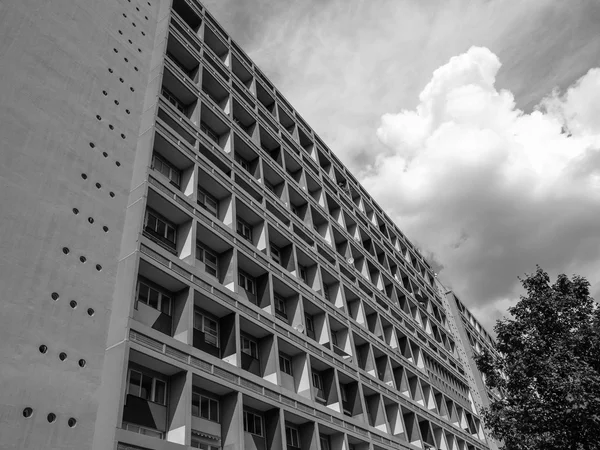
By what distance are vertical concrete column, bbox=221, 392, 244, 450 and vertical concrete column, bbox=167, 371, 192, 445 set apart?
249 cm

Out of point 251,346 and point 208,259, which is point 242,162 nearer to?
point 208,259

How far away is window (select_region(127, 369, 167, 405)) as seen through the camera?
57.4ft

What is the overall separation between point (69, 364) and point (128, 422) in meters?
2.85

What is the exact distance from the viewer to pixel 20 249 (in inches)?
631

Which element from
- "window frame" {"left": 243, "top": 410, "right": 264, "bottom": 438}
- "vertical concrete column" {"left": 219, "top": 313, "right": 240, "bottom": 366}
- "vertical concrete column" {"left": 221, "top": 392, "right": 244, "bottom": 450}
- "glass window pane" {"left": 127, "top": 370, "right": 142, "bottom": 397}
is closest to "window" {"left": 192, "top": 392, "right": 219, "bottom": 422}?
"vertical concrete column" {"left": 221, "top": 392, "right": 244, "bottom": 450}

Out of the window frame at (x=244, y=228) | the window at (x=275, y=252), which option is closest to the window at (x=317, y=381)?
the window at (x=275, y=252)

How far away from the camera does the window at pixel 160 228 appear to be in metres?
22.1

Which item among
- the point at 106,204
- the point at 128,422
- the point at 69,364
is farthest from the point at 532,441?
the point at 106,204

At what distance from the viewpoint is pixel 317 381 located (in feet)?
94.1

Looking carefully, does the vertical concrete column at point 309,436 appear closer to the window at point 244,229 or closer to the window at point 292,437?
the window at point 292,437

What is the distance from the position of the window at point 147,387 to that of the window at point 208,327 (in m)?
3.71

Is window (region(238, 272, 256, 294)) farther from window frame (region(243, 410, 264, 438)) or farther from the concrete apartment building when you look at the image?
window frame (region(243, 410, 264, 438))

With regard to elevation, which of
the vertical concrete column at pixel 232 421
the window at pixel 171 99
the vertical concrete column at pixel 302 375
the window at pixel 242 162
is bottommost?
the vertical concrete column at pixel 232 421

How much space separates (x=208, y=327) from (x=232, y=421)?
4.61 meters
